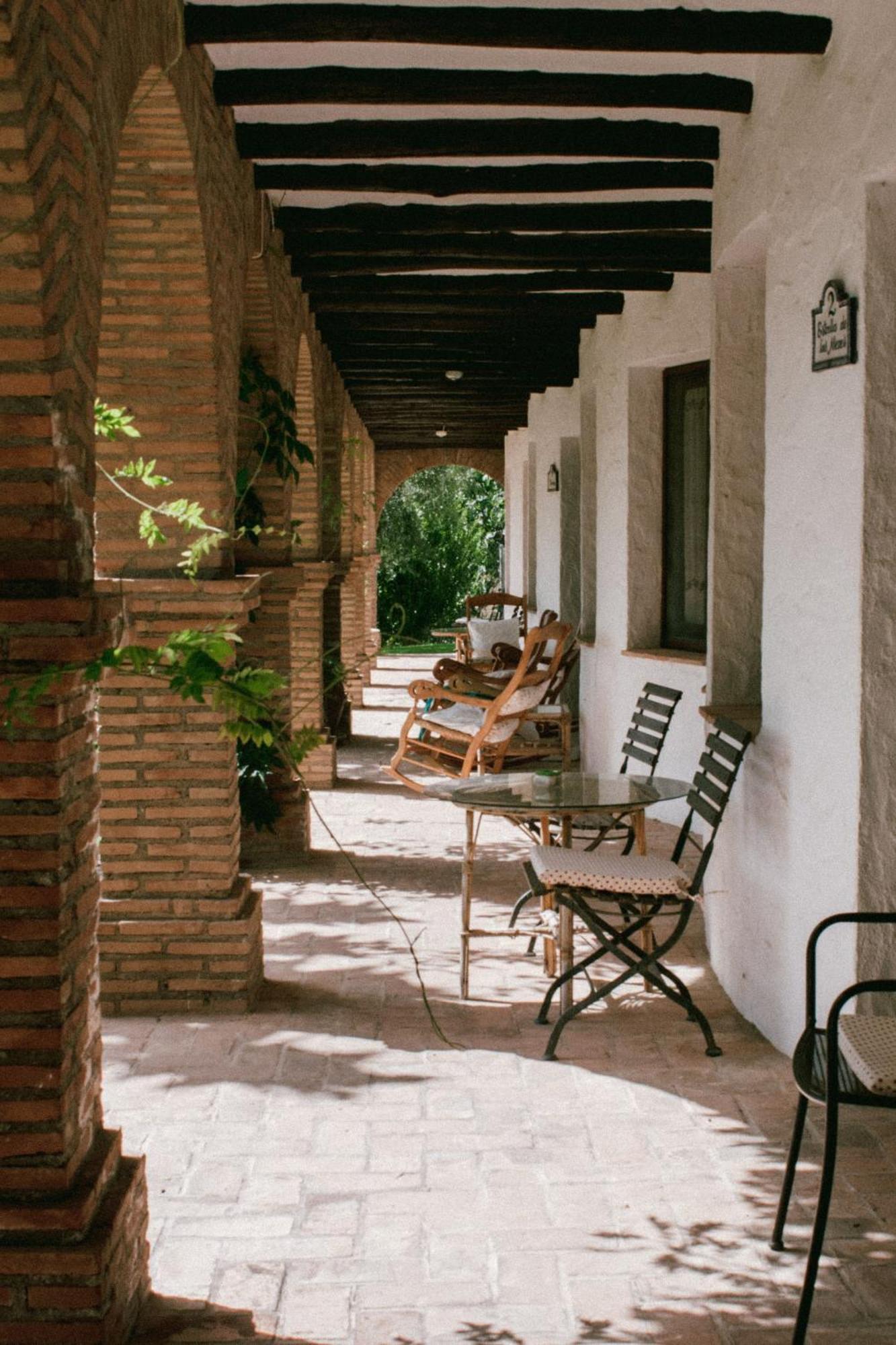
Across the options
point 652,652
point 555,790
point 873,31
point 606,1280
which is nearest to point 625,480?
point 652,652

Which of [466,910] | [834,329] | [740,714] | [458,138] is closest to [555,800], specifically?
[466,910]

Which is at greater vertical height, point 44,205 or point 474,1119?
point 44,205

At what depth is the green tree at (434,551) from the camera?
2767 centimetres

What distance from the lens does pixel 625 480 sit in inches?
360

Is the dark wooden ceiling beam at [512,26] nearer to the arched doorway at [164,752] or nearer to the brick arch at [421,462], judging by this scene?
the arched doorway at [164,752]

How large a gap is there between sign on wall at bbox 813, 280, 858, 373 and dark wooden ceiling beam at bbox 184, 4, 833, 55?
745mm

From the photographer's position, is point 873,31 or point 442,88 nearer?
point 873,31

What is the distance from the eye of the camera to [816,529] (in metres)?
4.31

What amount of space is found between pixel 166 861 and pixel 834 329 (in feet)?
9.23

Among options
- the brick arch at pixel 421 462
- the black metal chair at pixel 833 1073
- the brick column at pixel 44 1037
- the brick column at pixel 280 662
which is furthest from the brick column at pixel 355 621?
the brick column at pixel 44 1037

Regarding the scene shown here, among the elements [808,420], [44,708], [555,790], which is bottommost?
[555,790]

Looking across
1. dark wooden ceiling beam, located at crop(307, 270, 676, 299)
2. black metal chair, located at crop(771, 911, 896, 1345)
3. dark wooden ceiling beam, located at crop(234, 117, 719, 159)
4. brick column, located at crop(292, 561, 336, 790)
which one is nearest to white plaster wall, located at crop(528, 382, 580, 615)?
brick column, located at crop(292, 561, 336, 790)

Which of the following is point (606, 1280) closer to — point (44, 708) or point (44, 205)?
point (44, 708)

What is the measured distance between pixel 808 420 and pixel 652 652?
174 inches
